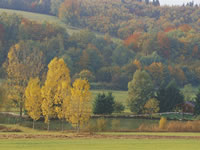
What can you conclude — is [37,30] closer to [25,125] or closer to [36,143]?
[25,125]

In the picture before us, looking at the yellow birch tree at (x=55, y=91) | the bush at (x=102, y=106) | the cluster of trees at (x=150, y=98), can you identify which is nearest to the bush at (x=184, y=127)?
the yellow birch tree at (x=55, y=91)

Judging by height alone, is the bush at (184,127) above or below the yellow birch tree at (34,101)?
below

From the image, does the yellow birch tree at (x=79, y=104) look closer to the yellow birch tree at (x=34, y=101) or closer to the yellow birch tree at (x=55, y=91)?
the yellow birch tree at (x=55, y=91)

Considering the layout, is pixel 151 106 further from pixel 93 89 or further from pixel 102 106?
pixel 93 89

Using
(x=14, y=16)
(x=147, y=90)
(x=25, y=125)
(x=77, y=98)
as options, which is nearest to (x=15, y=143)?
(x=77, y=98)

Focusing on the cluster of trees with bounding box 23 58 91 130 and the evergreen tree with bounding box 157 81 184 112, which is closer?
the cluster of trees with bounding box 23 58 91 130

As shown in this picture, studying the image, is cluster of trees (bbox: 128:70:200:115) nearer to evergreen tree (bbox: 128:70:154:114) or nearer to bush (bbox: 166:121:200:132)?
evergreen tree (bbox: 128:70:154:114)

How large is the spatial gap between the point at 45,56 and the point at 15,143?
286ft

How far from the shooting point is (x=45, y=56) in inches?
4707

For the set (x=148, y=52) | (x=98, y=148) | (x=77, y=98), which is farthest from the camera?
(x=148, y=52)

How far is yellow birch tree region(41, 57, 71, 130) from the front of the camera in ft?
180

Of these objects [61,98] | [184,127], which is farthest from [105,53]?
[61,98]

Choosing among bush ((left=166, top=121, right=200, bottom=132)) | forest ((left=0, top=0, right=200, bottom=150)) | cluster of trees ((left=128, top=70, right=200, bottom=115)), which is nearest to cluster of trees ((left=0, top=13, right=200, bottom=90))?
forest ((left=0, top=0, right=200, bottom=150))

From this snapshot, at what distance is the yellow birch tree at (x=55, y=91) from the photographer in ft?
180
